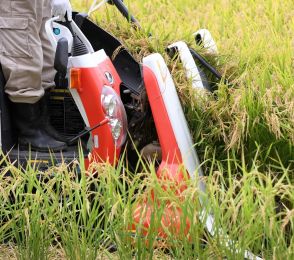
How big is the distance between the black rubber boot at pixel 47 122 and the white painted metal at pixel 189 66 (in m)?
0.50

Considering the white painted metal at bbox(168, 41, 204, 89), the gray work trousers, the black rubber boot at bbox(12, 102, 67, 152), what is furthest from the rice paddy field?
the gray work trousers

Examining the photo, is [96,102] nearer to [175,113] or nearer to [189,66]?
[175,113]

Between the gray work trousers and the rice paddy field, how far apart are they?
0.26 metres

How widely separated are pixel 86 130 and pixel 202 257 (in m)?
0.83

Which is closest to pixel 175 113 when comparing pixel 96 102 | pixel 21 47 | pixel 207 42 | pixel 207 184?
pixel 96 102

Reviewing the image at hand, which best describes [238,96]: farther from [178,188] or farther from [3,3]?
[3,3]

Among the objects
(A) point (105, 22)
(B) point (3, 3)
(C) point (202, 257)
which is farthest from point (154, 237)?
(A) point (105, 22)

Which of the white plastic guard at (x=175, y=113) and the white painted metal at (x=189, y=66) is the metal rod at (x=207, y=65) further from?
the white plastic guard at (x=175, y=113)

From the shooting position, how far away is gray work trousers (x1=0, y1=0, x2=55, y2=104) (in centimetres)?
313

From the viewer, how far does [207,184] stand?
108 inches

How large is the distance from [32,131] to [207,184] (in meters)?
0.83

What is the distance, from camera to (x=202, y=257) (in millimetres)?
2578

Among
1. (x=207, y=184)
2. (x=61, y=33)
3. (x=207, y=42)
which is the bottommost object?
(x=207, y=184)

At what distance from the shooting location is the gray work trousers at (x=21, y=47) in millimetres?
3135
